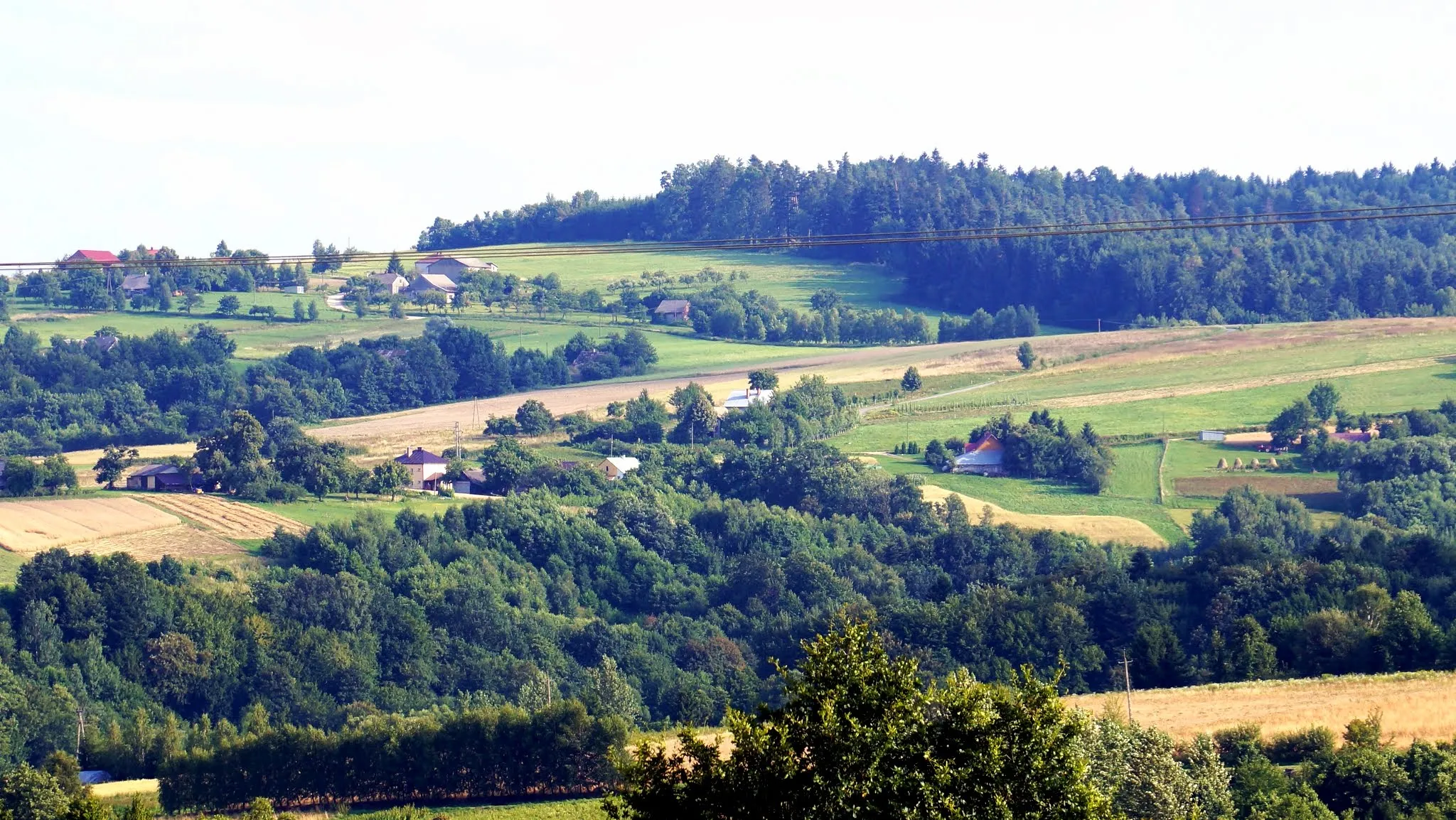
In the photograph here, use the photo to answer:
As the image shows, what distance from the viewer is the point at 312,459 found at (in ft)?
415

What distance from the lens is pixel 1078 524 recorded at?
117375mm

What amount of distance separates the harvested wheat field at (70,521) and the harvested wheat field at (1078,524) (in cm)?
4625

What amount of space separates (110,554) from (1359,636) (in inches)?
2435

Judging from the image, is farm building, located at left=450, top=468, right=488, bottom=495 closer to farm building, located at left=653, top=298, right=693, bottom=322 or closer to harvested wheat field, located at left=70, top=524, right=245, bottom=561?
harvested wheat field, located at left=70, top=524, right=245, bottom=561

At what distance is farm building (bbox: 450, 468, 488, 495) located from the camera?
131625 mm

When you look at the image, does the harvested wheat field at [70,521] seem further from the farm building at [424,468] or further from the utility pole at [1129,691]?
the utility pole at [1129,691]

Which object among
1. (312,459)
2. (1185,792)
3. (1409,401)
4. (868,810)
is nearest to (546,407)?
(312,459)

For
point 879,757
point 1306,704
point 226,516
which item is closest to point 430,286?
point 226,516

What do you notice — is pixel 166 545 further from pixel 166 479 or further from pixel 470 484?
pixel 470 484

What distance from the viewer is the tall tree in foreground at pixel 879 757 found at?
2633cm

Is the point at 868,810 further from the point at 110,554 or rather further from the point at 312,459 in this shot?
the point at 312,459

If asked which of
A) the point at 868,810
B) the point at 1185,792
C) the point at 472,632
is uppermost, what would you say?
the point at 868,810

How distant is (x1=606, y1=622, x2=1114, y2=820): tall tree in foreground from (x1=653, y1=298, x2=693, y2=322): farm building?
511 feet

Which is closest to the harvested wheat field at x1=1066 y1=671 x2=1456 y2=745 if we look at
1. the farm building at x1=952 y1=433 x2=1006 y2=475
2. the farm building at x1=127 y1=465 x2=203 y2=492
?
the farm building at x1=952 y1=433 x2=1006 y2=475
